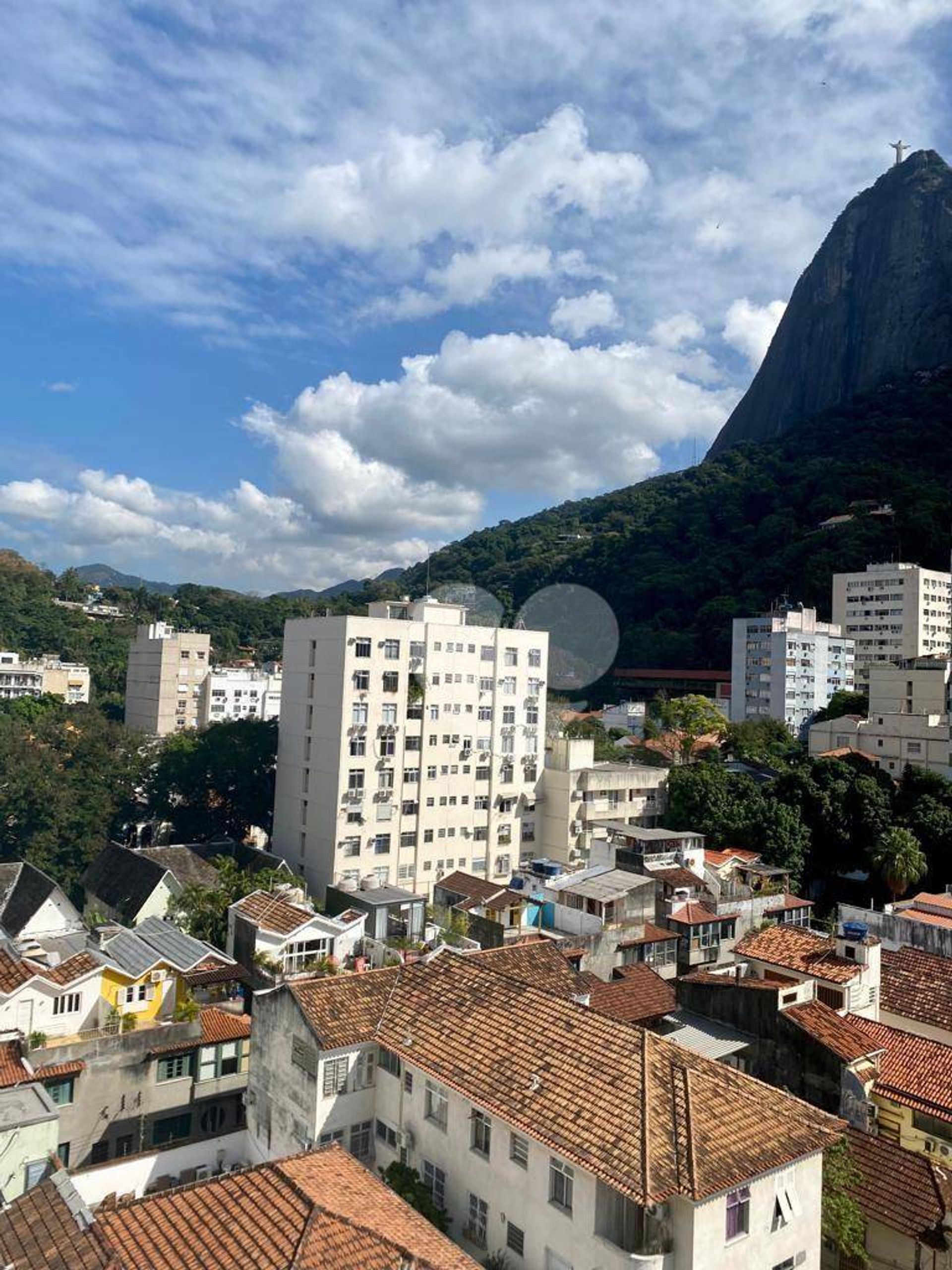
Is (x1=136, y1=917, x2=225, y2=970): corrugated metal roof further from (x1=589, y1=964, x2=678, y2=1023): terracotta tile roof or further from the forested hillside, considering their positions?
the forested hillside

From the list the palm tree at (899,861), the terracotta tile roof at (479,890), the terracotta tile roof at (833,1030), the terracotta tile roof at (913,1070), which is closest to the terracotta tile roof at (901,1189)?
the terracotta tile roof at (913,1070)

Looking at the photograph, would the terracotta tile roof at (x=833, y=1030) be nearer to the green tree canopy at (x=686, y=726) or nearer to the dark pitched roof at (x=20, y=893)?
the dark pitched roof at (x=20, y=893)

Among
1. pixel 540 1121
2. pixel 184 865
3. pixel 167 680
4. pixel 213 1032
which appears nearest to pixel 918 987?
pixel 540 1121

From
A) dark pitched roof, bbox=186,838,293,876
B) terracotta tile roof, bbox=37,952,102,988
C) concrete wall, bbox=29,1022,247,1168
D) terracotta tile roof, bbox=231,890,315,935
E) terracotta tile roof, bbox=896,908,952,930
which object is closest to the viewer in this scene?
concrete wall, bbox=29,1022,247,1168

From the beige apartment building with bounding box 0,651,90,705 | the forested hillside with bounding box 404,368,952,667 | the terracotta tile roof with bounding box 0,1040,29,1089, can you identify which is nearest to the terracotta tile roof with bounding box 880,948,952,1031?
the terracotta tile roof with bounding box 0,1040,29,1089

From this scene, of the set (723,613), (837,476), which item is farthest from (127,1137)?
(837,476)

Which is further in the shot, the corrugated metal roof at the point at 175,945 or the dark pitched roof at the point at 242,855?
the dark pitched roof at the point at 242,855
